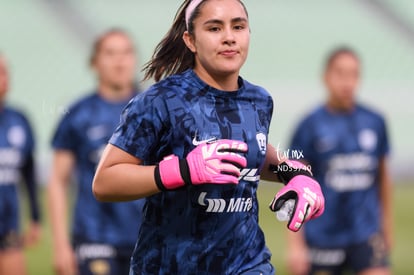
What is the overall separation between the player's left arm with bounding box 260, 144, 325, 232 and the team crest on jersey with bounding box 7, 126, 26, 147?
16.7ft

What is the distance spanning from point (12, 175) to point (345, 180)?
2.97 m

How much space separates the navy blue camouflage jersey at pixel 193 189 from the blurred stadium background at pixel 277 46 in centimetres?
1551

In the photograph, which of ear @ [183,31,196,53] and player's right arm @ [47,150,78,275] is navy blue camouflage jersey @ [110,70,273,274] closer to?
ear @ [183,31,196,53]

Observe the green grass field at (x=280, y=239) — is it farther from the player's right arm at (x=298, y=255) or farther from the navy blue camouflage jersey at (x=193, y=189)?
Answer: the navy blue camouflage jersey at (x=193, y=189)

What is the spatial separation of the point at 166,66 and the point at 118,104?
3.25m

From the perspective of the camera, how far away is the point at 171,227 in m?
4.76

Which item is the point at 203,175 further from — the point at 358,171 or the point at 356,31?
the point at 356,31

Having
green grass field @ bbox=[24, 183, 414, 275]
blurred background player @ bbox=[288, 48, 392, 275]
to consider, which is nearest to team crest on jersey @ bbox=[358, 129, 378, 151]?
blurred background player @ bbox=[288, 48, 392, 275]

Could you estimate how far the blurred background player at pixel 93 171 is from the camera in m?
8.04

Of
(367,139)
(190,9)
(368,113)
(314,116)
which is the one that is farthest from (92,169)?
(190,9)

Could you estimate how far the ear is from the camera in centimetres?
490

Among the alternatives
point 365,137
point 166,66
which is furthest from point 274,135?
point 166,66

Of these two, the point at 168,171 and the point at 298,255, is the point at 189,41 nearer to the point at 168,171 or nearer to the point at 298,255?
the point at 168,171

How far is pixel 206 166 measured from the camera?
14.5 feet
